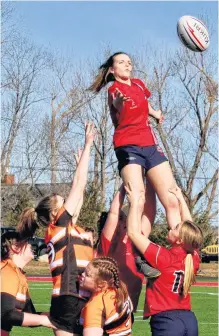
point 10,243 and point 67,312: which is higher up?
point 10,243

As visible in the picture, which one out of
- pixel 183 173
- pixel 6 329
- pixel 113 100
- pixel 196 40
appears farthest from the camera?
pixel 183 173

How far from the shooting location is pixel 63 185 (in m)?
39.2

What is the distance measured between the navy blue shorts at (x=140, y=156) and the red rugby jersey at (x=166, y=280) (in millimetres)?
1063

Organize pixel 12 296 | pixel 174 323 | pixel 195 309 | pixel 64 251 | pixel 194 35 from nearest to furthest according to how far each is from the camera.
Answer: pixel 12 296 < pixel 174 323 < pixel 64 251 < pixel 194 35 < pixel 195 309

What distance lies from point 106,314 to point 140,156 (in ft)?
5.63

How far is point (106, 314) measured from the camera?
6184mm

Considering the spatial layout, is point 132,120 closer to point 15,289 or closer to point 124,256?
point 124,256

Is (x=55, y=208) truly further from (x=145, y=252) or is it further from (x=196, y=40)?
(x=196, y=40)

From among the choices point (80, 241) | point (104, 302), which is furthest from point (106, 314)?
point (80, 241)

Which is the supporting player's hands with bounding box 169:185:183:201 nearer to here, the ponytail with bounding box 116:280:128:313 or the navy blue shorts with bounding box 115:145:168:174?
the navy blue shorts with bounding box 115:145:168:174

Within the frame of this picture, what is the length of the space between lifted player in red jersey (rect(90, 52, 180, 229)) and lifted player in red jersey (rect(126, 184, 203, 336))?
783mm

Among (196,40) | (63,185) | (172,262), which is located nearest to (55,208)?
(172,262)

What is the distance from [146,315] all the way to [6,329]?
1.16 metres

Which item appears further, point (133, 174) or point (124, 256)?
point (124, 256)
